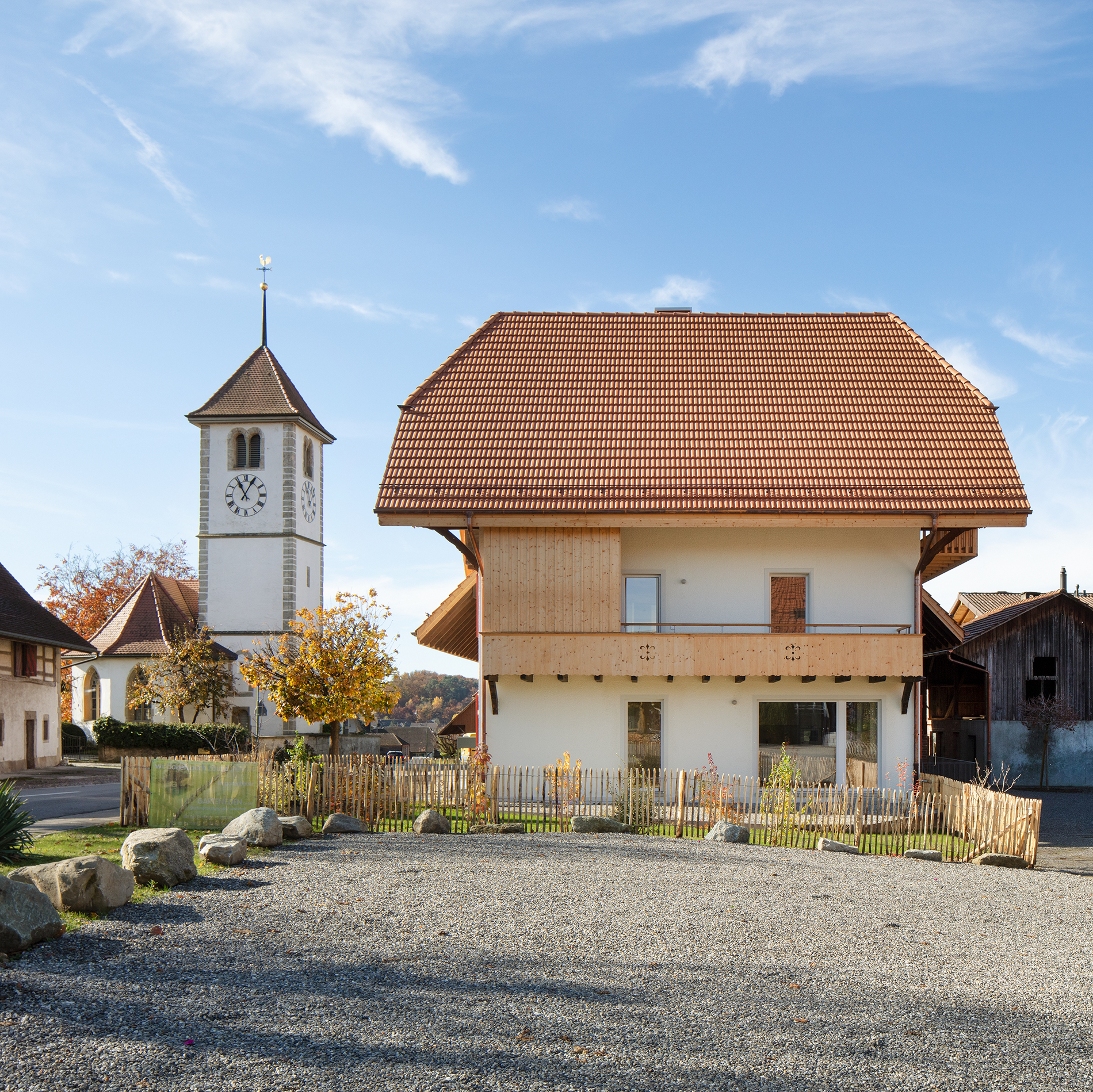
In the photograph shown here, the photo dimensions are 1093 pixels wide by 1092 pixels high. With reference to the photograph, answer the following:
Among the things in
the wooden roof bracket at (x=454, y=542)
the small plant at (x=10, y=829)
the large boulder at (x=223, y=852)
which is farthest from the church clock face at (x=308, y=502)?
the large boulder at (x=223, y=852)

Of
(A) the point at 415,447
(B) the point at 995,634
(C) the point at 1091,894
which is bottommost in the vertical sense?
(C) the point at 1091,894

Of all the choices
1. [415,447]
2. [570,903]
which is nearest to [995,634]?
[415,447]

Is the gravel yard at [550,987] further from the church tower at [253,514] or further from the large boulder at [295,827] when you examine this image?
the church tower at [253,514]

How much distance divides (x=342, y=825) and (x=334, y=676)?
912 cm

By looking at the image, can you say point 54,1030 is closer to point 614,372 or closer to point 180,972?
point 180,972

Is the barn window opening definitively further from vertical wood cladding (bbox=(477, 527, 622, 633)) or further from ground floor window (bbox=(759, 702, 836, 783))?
vertical wood cladding (bbox=(477, 527, 622, 633))

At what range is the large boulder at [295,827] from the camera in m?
14.9

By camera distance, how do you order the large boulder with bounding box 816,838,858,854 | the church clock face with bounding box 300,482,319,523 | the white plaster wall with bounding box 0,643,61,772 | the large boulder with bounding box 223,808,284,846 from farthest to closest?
the church clock face with bounding box 300,482,319,523
the white plaster wall with bounding box 0,643,61,772
the large boulder with bounding box 816,838,858,854
the large boulder with bounding box 223,808,284,846

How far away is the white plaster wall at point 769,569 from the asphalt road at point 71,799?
11.7m

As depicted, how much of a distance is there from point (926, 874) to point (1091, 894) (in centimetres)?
194

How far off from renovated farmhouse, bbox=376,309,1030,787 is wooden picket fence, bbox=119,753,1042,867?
12.1 ft

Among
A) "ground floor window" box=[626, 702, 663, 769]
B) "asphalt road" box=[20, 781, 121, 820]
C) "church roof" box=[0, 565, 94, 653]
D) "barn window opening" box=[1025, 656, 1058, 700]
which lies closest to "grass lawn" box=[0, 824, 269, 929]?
"asphalt road" box=[20, 781, 121, 820]

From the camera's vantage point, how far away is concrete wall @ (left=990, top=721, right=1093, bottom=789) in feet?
111

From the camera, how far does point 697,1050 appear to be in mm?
6672
